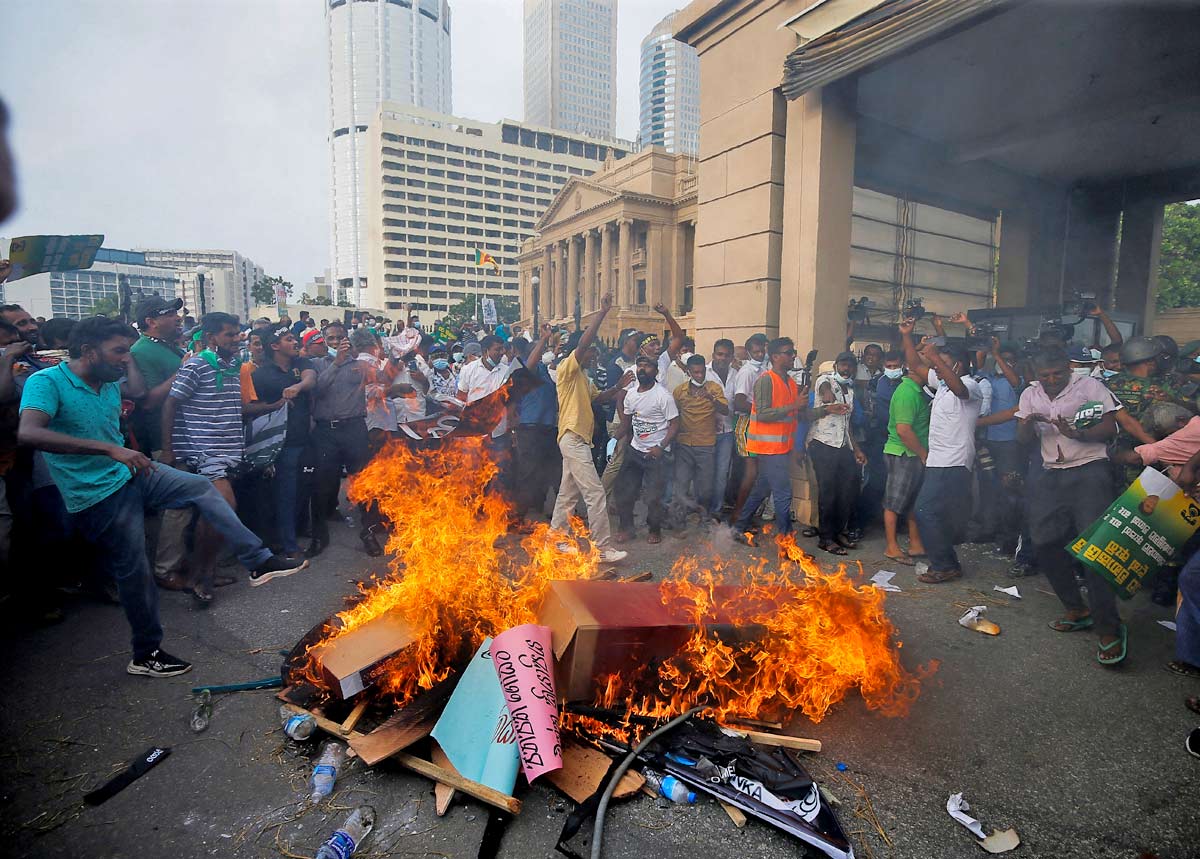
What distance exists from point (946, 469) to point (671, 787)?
13.1 feet

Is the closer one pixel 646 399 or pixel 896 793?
pixel 896 793

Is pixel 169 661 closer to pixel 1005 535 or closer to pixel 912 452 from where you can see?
pixel 912 452

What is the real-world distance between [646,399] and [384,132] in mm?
110558

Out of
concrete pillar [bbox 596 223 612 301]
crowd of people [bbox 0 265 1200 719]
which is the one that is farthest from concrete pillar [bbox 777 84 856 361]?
concrete pillar [bbox 596 223 612 301]

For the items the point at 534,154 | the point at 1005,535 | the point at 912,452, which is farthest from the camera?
the point at 534,154

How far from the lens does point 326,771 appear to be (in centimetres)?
291

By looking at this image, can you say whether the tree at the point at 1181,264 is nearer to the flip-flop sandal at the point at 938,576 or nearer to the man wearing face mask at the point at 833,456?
the man wearing face mask at the point at 833,456

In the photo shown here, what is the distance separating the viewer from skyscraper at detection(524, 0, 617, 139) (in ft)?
489

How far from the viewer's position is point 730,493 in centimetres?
787

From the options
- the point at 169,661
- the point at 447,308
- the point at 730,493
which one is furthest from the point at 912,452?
the point at 447,308

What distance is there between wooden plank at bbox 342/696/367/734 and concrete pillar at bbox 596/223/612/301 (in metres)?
56.0

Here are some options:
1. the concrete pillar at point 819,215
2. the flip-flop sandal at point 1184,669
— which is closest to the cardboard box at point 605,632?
the flip-flop sandal at point 1184,669

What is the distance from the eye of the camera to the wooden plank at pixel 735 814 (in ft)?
8.73

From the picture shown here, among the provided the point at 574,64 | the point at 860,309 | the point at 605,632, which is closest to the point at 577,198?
the point at 860,309
